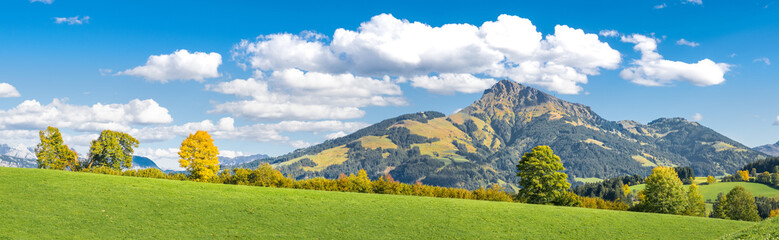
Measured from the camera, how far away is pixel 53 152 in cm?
10006

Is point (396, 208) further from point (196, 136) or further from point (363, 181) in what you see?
point (196, 136)

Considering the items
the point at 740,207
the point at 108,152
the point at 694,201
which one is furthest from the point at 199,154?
the point at 740,207

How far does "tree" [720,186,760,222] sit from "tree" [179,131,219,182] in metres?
126

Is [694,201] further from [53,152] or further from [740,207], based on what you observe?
[53,152]

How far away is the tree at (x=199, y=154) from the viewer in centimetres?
8825

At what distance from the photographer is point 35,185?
4838 cm

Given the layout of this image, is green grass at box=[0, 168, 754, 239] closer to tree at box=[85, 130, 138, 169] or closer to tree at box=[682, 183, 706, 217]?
tree at box=[682, 183, 706, 217]

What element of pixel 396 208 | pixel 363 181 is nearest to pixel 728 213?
pixel 363 181

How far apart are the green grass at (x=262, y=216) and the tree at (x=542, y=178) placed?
24631 mm

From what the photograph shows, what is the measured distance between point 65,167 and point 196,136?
3728cm

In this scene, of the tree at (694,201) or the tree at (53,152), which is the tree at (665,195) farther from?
the tree at (53,152)

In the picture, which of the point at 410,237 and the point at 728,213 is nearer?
the point at 410,237

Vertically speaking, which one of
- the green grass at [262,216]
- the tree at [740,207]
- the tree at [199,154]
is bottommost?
the tree at [740,207]

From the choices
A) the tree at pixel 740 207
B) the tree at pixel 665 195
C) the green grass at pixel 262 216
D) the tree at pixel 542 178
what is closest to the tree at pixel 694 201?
the tree at pixel 665 195
